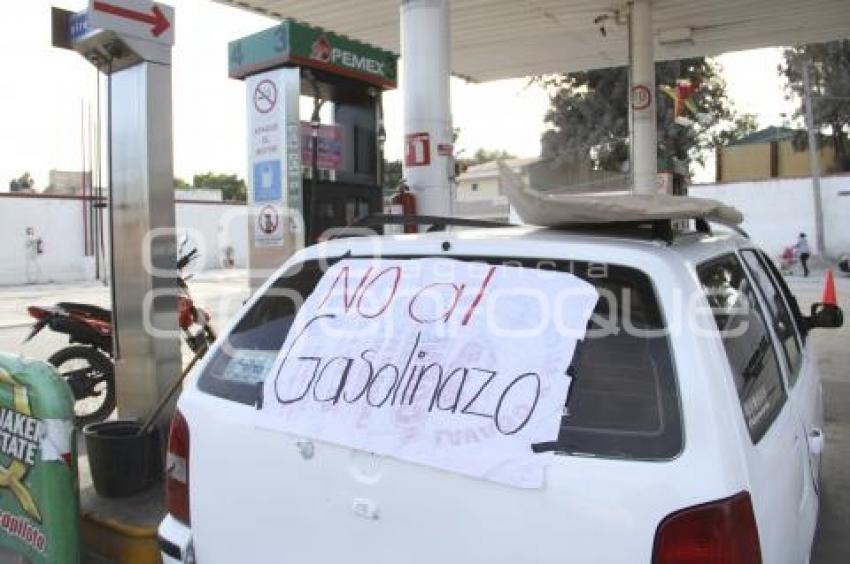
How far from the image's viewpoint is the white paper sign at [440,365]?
6.73ft

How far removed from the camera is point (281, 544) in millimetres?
2295

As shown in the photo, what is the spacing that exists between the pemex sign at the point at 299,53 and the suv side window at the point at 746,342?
408 centimetres

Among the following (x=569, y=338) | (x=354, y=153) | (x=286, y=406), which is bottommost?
(x=286, y=406)

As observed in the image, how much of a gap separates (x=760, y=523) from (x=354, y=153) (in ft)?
18.6

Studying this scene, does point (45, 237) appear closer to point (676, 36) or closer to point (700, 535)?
point (676, 36)

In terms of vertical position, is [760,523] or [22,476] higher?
[760,523]

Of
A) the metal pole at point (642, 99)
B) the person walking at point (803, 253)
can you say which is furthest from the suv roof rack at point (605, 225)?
the person walking at point (803, 253)

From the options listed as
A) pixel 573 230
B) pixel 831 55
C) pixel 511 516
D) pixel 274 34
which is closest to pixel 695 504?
pixel 511 516

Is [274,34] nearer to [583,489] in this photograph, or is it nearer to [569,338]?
[569,338]

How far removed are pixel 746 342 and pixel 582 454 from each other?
876 millimetres

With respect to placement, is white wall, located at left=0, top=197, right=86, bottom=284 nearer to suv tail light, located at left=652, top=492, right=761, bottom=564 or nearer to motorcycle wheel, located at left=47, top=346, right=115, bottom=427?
motorcycle wheel, located at left=47, top=346, right=115, bottom=427

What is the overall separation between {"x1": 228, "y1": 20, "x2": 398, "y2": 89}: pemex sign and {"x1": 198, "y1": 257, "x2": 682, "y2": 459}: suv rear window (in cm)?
407

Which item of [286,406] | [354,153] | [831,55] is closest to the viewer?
[286,406]

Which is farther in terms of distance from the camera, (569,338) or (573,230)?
(573,230)
